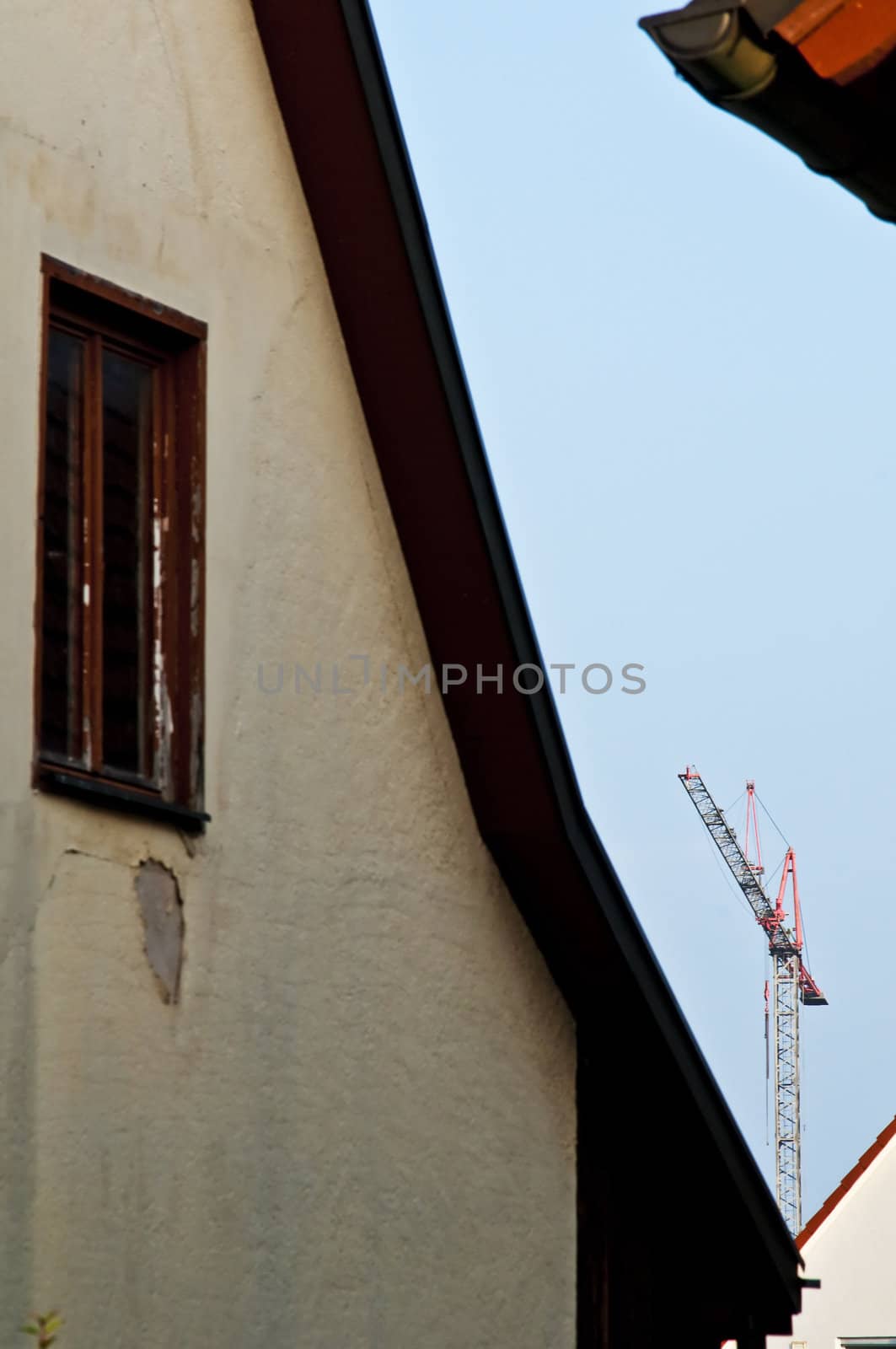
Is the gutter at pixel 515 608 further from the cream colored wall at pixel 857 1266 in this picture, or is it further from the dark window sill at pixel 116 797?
the cream colored wall at pixel 857 1266

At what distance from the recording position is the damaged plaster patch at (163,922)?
6594 mm

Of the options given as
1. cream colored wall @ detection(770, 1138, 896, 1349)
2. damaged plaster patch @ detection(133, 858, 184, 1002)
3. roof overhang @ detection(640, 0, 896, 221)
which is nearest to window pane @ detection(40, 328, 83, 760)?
damaged plaster patch @ detection(133, 858, 184, 1002)

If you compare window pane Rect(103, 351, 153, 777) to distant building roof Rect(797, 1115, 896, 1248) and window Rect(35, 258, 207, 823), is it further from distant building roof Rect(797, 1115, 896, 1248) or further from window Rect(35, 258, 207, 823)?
distant building roof Rect(797, 1115, 896, 1248)

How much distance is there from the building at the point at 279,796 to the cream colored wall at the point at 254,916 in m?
0.01

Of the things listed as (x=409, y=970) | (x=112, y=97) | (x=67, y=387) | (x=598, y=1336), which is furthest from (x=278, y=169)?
(x=598, y=1336)

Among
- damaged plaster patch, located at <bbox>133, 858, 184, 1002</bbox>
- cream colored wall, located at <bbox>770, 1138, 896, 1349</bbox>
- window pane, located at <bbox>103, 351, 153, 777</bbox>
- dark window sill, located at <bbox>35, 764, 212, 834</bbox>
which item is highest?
window pane, located at <bbox>103, 351, 153, 777</bbox>

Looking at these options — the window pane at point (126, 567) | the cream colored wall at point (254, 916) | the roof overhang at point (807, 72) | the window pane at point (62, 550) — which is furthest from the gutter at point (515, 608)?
the roof overhang at point (807, 72)

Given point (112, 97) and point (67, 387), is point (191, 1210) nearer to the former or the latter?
point (67, 387)

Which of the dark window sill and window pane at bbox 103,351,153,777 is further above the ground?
window pane at bbox 103,351,153,777

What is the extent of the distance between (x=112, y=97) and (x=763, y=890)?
71.0m

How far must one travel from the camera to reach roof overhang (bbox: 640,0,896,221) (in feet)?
12.0

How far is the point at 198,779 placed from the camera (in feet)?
22.8

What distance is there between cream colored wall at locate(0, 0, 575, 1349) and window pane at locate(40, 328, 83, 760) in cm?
22

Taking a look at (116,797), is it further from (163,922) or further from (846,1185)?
(846,1185)
